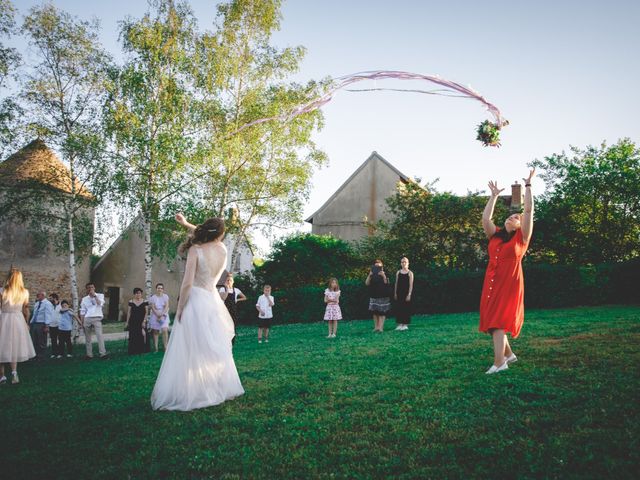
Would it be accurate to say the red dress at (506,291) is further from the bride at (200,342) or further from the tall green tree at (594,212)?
the tall green tree at (594,212)

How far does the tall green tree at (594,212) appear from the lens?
25328 mm

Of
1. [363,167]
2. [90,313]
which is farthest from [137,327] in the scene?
[363,167]

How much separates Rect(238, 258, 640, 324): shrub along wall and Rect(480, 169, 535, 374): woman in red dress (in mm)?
14520

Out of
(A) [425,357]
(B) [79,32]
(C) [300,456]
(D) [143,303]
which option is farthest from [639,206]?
(B) [79,32]

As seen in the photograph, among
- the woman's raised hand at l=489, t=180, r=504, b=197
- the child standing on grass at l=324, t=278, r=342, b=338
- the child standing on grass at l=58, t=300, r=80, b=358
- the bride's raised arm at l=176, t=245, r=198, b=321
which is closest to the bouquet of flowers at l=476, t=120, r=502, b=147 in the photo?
the woman's raised hand at l=489, t=180, r=504, b=197

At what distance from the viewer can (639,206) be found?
26.5 meters

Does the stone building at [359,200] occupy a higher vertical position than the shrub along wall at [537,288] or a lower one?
higher

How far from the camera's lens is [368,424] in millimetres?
4762

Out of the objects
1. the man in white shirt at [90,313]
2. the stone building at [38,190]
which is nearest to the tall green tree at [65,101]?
the stone building at [38,190]

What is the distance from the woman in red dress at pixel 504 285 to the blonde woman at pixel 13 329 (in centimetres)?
923

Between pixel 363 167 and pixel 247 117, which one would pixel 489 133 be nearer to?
pixel 247 117

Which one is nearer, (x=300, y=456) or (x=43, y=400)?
(x=300, y=456)

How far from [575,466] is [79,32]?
85.3ft

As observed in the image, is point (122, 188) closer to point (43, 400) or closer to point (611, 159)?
point (43, 400)
